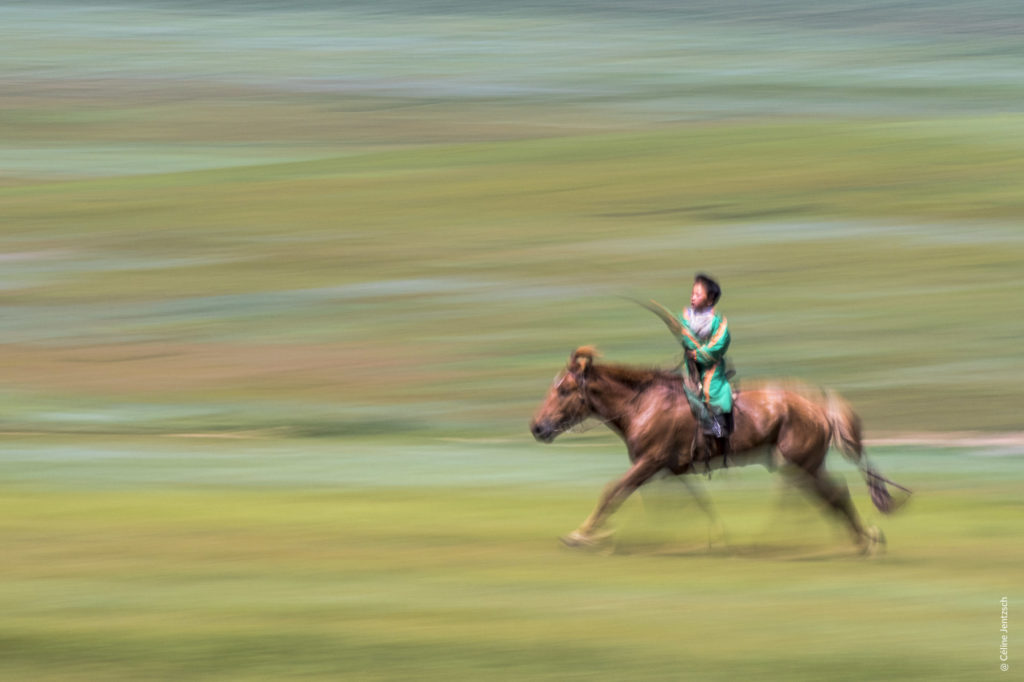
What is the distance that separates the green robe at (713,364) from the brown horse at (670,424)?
0.21 metres

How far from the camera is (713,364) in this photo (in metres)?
14.3

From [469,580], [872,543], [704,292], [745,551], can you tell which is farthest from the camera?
[745,551]

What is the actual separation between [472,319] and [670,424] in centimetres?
1560

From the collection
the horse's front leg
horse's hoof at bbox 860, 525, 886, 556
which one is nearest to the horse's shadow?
horse's hoof at bbox 860, 525, 886, 556

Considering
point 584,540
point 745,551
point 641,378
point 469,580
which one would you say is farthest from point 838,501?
point 469,580

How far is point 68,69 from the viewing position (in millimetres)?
57844

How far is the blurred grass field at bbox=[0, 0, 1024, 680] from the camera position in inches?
500

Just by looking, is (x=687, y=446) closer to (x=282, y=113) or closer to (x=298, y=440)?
(x=298, y=440)

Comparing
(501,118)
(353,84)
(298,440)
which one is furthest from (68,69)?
(298,440)

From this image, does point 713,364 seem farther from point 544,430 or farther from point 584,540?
point 584,540

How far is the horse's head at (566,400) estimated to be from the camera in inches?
566

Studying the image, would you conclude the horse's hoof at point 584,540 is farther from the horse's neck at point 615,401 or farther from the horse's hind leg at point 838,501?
the horse's hind leg at point 838,501

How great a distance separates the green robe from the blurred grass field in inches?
47.7

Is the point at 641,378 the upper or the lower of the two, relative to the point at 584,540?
upper
